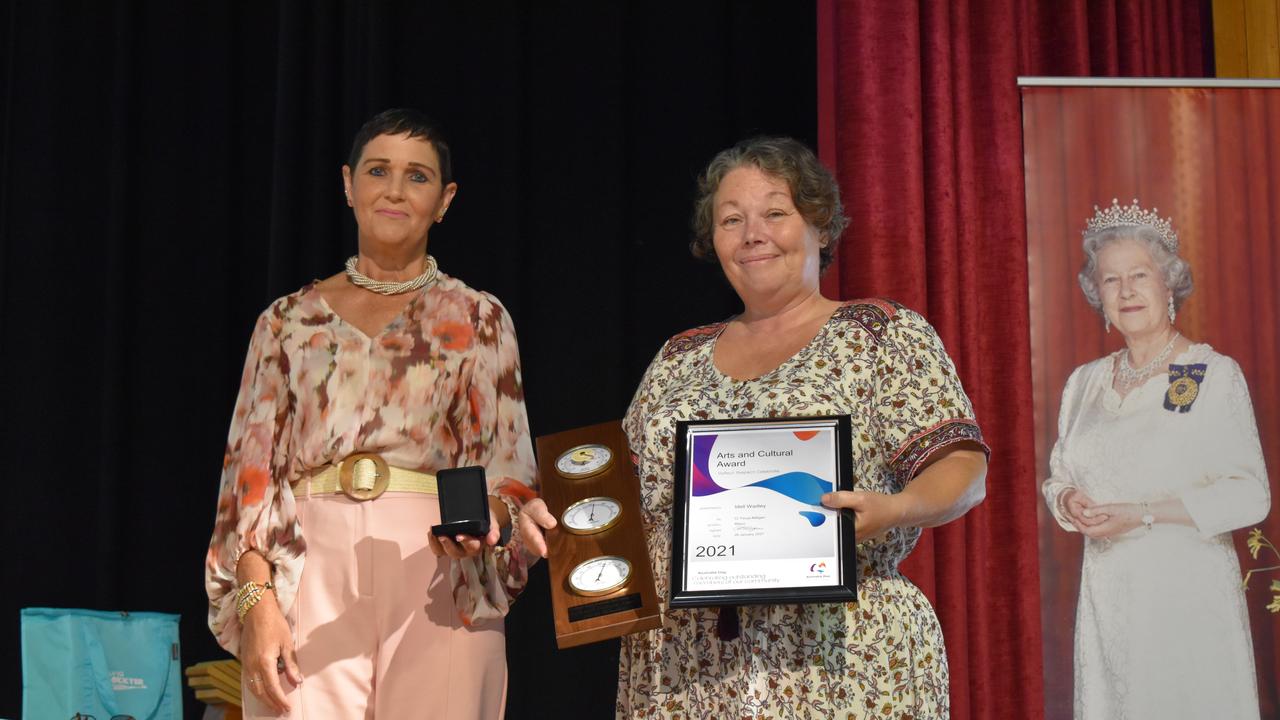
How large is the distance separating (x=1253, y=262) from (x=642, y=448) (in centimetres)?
171

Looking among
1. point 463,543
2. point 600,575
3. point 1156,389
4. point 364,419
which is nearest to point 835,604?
point 600,575

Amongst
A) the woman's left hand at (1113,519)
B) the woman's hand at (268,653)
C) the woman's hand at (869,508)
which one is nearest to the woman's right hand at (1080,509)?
the woman's left hand at (1113,519)

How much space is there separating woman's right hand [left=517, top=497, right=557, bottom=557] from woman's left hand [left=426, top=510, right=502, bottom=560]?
0.18 feet

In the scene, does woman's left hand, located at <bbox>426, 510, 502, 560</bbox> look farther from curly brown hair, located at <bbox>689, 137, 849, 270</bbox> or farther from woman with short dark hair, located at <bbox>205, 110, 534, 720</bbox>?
curly brown hair, located at <bbox>689, 137, 849, 270</bbox>

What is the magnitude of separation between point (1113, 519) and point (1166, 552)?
0.13 metres

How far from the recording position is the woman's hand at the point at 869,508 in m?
1.88

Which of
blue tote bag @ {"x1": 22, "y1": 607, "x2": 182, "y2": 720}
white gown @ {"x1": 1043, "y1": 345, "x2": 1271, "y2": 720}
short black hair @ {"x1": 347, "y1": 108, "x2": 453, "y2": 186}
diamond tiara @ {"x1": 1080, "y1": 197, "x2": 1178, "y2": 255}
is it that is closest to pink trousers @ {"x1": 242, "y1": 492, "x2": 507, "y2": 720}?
short black hair @ {"x1": 347, "y1": 108, "x2": 453, "y2": 186}

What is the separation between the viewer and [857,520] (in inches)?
75.1

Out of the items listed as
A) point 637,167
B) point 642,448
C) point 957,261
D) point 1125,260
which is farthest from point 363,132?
point 1125,260

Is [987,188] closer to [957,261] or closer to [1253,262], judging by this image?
[957,261]

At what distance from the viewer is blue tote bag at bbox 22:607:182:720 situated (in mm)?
3129

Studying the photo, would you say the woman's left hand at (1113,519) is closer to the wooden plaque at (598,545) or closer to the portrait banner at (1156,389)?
the portrait banner at (1156,389)

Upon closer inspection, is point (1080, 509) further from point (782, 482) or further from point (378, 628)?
point (378, 628)

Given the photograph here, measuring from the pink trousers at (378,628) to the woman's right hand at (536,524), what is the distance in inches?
9.9
